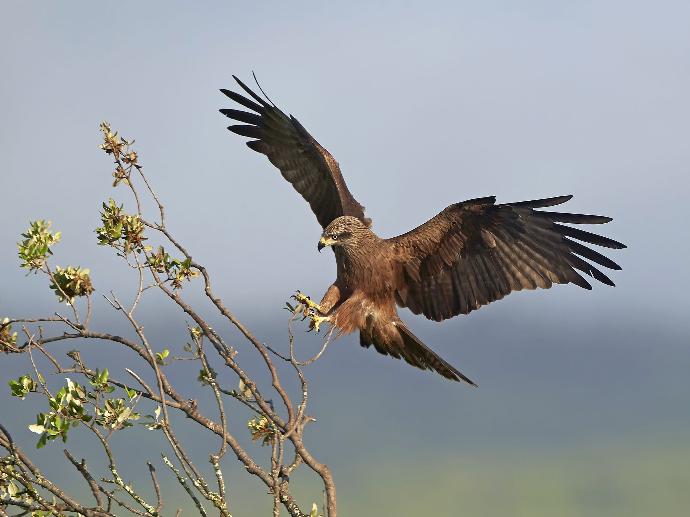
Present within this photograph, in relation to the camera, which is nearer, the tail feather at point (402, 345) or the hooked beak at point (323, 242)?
the tail feather at point (402, 345)

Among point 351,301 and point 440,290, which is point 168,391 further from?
point 440,290

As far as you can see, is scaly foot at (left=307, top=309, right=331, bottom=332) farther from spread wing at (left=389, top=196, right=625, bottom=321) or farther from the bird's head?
spread wing at (left=389, top=196, right=625, bottom=321)

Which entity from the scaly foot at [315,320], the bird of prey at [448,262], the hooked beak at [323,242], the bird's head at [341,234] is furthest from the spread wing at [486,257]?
the scaly foot at [315,320]

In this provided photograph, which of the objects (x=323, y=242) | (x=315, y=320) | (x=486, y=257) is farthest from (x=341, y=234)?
(x=486, y=257)

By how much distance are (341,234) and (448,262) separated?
0.92 metres

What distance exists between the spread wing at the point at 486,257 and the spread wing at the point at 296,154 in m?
0.80

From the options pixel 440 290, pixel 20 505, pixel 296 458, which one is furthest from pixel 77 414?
pixel 440 290

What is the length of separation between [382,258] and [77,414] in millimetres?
3337

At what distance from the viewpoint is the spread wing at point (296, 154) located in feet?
25.6

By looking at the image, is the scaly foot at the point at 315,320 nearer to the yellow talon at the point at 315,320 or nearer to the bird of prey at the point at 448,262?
the yellow talon at the point at 315,320

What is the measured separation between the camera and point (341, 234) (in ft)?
23.1

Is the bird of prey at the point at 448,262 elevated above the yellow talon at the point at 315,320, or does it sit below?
above

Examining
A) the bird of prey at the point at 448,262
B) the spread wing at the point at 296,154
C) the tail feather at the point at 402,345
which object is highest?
the spread wing at the point at 296,154

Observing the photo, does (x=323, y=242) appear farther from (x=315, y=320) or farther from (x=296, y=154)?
(x=296, y=154)
